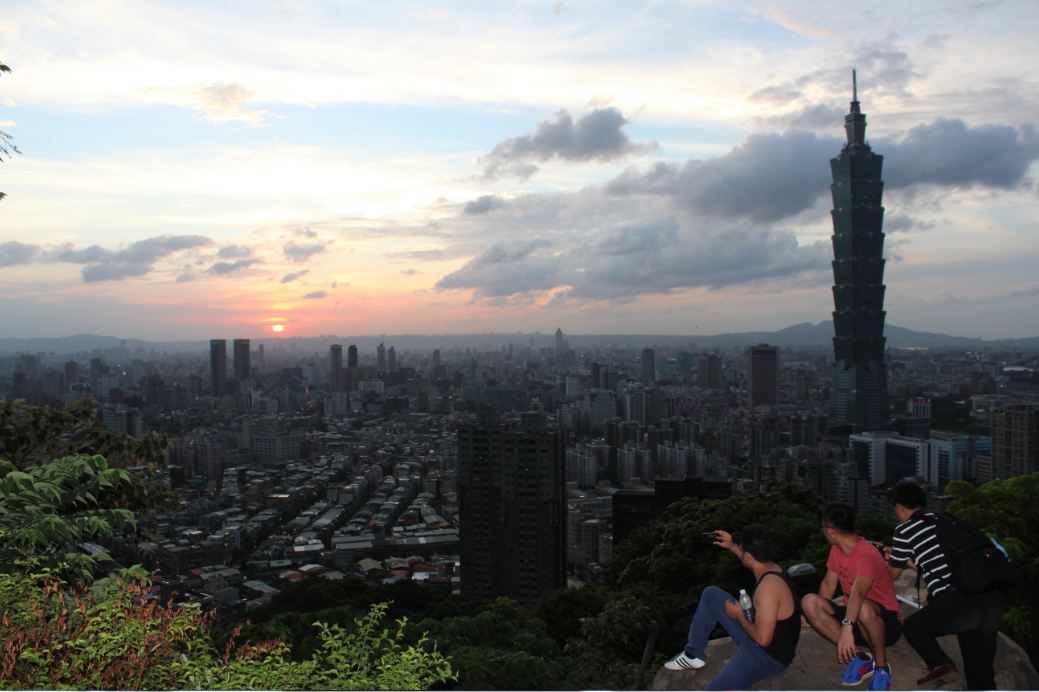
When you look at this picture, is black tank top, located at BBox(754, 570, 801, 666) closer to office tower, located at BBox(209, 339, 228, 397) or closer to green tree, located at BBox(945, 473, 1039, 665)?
green tree, located at BBox(945, 473, 1039, 665)

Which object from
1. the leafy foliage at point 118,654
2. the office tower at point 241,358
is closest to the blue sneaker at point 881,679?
the leafy foliage at point 118,654

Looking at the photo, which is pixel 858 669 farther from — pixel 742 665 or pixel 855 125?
pixel 855 125

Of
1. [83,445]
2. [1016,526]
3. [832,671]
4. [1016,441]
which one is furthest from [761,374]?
[832,671]

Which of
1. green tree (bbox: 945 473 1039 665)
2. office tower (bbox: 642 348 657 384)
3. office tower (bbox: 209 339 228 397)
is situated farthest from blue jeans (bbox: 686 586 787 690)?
office tower (bbox: 642 348 657 384)

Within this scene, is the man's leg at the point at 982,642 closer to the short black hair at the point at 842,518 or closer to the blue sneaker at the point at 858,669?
the blue sneaker at the point at 858,669

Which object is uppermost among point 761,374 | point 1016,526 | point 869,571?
point 869,571

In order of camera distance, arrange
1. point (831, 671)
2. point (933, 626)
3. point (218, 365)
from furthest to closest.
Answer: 1. point (218, 365)
2. point (831, 671)
3. point (933, 626)

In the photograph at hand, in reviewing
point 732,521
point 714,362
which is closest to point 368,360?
point 714,362
